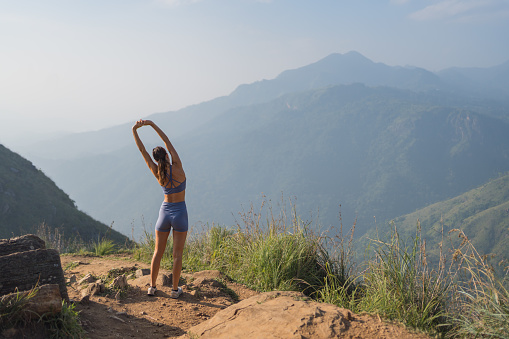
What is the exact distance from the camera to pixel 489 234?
250ft

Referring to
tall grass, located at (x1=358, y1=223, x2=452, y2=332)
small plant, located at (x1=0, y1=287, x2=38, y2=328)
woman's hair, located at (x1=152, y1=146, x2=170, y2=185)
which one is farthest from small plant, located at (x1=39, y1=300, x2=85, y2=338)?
tall grass, located at (x1=358, y1=223, x2=452, y2=332)

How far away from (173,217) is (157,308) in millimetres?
1123

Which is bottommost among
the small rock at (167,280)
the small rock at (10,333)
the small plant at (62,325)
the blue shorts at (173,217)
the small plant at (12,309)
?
the small rock at (167,280)

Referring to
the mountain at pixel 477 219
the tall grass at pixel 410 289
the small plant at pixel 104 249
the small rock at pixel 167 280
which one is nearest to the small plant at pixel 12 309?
the small rock at pixel 167 280

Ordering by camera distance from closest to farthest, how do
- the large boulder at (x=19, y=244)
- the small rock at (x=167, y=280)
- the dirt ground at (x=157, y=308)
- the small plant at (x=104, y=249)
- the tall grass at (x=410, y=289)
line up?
the tall grass at (x=410, y=289) → the dirt ground at (x=157, y=308) → the large boulder at (x=19, y=244) → the small rock at (x=167, y=280) → the small plant at (x=104, y=249)

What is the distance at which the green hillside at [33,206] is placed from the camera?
25.3 m

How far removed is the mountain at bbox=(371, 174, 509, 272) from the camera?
72.5 m

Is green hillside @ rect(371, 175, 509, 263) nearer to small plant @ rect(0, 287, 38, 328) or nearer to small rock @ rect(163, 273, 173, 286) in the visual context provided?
small rock @ rect(163, 273, 173, 286)

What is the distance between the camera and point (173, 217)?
4672 millimetres

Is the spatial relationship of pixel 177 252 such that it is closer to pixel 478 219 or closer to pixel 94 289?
pixel 94 289

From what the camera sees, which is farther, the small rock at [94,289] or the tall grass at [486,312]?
the small rock at [94,289]

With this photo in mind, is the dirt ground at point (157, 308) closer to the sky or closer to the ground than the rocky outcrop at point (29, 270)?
closer to the ground

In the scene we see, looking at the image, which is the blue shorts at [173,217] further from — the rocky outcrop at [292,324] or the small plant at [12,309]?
the small plant at [12,309]

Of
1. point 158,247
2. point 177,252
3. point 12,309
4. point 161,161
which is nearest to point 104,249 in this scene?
point 158,247
